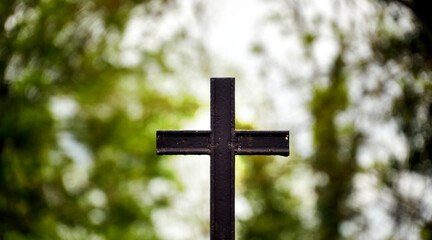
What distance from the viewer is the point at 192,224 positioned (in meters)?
14.2

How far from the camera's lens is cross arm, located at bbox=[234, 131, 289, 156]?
10.7ft

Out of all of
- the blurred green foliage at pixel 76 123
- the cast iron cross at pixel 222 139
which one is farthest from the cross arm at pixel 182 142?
the blurred green foliage at pixel 76 123

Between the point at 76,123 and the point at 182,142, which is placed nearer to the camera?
the point at 182,142

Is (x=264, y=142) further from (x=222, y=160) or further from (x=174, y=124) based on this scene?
(x=174, y=124)

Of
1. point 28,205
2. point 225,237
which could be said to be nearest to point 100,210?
point 28,205

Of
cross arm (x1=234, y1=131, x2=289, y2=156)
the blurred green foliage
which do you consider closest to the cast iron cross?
cross arm (x1=234, y1=131, x2=289, y2=156)

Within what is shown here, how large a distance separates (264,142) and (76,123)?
1103 cm

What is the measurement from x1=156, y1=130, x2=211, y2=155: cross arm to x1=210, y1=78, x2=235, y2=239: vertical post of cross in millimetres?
60

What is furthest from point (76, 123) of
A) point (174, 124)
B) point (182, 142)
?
point (182, 142)

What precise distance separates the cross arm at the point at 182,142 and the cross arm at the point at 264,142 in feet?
0.75

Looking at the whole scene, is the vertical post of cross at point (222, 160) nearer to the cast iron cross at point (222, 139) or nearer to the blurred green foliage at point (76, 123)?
the cast iron cross at point (222, 139)

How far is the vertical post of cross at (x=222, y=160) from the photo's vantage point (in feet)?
10.0

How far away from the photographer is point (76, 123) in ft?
44.2

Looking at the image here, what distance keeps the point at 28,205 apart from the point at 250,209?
4.43m
